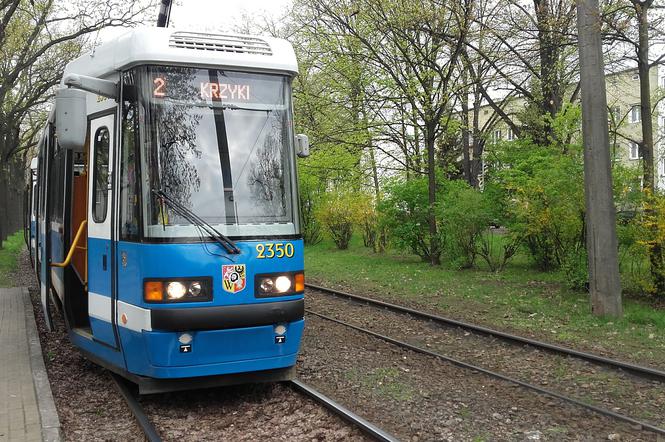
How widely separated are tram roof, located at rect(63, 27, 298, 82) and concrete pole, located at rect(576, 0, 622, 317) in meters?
6.29

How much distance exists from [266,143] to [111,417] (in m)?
2.94

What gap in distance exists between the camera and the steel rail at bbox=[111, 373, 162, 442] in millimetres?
5340

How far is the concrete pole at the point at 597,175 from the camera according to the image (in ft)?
34.7

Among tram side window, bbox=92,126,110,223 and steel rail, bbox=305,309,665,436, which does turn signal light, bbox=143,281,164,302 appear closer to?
tram side window, bbox=92,126,110,223

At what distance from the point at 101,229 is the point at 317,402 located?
2.68 m

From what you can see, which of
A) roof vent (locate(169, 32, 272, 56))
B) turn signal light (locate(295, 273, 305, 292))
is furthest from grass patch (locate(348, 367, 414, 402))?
roof vent (locate(169, 32, 272, 56))

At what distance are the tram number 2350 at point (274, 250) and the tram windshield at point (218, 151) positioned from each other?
0.38 feet

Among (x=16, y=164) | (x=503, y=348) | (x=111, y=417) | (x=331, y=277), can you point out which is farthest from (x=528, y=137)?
(x=16, y=164)

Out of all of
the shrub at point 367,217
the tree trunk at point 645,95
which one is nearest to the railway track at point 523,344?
the tree trunk at point 645,95

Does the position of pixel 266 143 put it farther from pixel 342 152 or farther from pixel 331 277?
pixel 342 152

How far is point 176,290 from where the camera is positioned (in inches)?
220

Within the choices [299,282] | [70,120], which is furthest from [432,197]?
[70,120]

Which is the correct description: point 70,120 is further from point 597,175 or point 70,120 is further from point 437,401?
point 597,175

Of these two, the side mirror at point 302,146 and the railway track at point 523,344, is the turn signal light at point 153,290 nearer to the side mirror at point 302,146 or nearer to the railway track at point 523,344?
the side mirror at point 302,146
